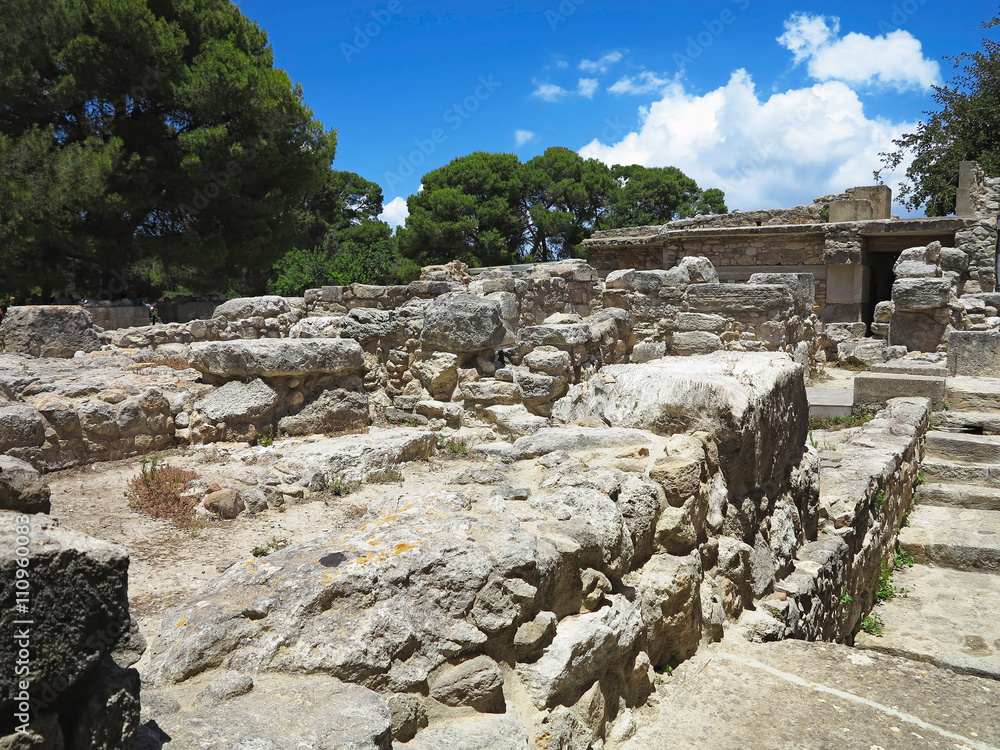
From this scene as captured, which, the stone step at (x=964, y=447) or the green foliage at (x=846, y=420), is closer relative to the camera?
the stone step at (x=964, y=447)

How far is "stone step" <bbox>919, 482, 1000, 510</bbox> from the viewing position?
5832mm

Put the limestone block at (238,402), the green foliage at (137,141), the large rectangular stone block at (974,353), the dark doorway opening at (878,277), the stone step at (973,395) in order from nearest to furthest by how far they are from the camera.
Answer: the limestone block at (238,402) → the stone step at (973,395) → the large rectangular stone block at (974,353) → the green foliage at (137,141) → the dark doorway opening at (878,277)

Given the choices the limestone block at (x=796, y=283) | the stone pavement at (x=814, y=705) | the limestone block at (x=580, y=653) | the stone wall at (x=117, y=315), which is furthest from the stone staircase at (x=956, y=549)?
the stone wall at (x=117, y=315)


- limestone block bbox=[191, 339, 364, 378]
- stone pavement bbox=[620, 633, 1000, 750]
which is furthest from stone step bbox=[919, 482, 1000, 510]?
limestone block bbox=[191, 339, 364, 378]

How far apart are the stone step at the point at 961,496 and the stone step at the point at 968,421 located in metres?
0.80

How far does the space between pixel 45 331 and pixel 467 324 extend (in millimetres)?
5657

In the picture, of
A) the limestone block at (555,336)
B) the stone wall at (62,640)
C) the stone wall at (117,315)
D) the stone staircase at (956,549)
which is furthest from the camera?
the stone wall at (117,315)

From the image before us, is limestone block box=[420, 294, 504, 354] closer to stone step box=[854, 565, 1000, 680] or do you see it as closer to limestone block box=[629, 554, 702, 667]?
stone step box=[854, 565, 1000, 680]

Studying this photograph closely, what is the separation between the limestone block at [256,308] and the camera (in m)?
9.60

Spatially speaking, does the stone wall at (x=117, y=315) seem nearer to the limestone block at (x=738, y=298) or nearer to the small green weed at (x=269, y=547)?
the small green weed at (x=269, y=547)

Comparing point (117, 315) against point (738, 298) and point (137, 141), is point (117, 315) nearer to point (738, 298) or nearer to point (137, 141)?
point (137, 141)

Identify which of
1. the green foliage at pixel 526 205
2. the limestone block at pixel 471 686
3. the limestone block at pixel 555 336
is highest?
the green foliage at pixel 526 205

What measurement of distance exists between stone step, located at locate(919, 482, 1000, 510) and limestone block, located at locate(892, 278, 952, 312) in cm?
415

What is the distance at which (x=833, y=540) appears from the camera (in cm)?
405
